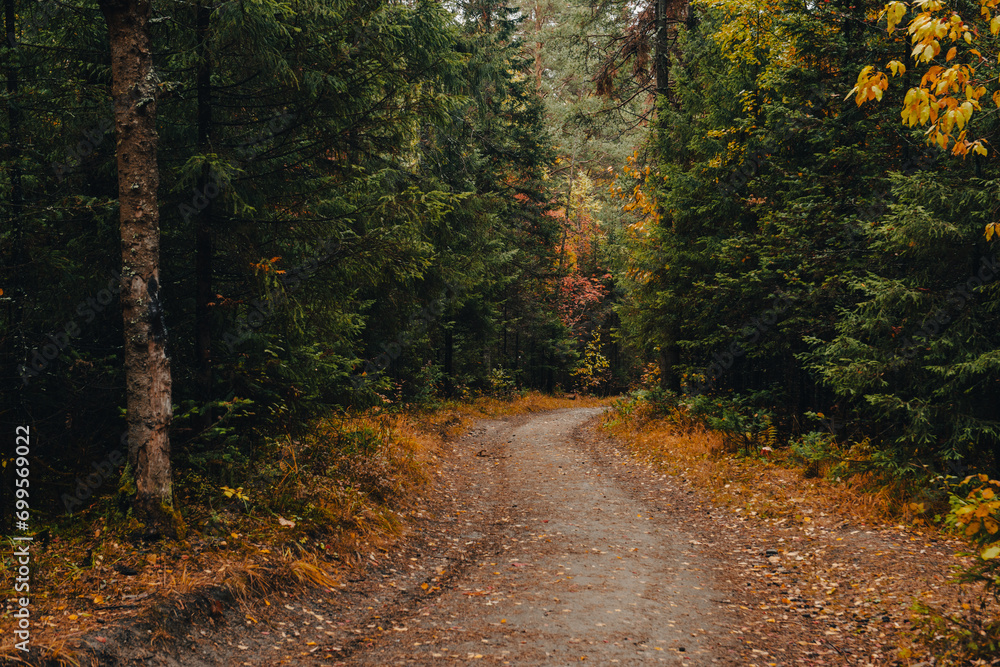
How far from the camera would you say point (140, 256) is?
17.9ft

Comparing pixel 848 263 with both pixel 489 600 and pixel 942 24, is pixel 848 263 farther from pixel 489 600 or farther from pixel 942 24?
pixel 489 600

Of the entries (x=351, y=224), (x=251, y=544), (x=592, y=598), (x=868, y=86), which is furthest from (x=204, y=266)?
(x=868, y=86)

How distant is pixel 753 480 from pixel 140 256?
9.61 meters

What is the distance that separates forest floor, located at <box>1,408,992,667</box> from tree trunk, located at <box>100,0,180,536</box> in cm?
149

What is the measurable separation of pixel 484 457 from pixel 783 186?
888 cm

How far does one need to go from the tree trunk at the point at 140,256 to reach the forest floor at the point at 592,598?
1489 millimetres

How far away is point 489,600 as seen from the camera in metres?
6.08

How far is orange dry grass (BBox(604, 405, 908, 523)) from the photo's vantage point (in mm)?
7996

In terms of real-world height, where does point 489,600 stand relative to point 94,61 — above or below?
below

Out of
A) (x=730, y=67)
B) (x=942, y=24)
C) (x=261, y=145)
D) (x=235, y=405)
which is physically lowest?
(x=235, y=405)

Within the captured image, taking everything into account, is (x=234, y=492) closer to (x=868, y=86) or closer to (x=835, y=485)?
(x=868, y=86)

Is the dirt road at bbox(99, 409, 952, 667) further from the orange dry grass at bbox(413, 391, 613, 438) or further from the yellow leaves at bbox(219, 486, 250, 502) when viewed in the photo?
the orange dry grass at bbox(413, 391, 613, 438)

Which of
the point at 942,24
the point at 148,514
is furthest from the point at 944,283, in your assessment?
the point at 148,514

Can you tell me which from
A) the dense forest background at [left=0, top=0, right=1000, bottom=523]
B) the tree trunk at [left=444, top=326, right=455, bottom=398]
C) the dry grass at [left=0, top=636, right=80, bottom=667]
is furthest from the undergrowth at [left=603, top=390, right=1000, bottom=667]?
the tree trunk at [left=444, top=326, right=455, bottom=398]
